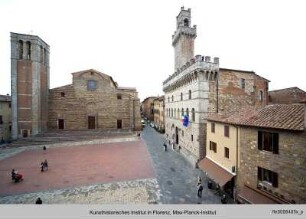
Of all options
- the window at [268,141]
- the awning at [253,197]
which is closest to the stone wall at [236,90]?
the window at [268,141]

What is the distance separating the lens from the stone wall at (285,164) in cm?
583

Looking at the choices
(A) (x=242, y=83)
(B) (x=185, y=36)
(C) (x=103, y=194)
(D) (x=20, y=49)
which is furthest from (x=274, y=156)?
(D) (x=20, y=49)

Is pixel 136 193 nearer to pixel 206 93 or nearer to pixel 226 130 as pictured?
pixel 226 130

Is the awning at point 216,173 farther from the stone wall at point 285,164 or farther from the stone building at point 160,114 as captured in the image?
the stone building at point 160,114

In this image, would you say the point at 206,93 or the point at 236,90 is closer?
the point at 206,93

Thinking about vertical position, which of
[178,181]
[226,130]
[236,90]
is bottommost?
[178,181]

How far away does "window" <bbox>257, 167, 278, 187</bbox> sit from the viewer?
22.1ft

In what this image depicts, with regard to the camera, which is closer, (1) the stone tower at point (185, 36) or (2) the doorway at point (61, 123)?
(1) the stone tower at point (185, 36)

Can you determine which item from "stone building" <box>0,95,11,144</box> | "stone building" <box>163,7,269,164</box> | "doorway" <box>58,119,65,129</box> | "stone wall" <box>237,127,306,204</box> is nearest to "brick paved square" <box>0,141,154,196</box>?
"stone building" <box>163,7,269,164</box>

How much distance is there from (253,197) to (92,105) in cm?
2344

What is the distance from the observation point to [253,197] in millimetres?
7270

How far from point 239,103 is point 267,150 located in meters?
8.07

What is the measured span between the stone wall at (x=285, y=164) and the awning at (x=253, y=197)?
24 centimetres

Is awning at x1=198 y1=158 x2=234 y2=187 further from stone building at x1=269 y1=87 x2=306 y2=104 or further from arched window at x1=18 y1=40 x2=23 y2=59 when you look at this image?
arched window at x1=18 y1=40 x2=23 y2=59
